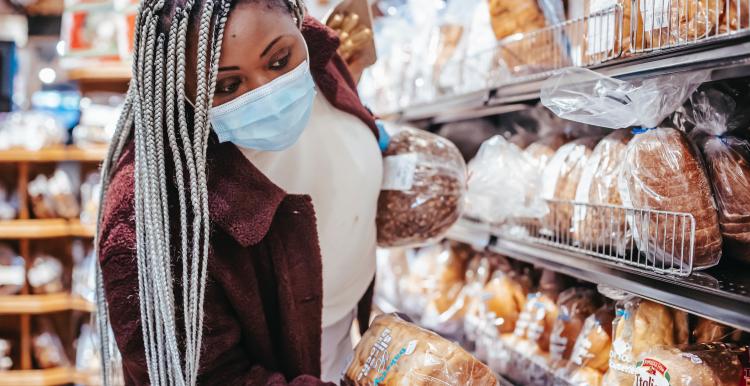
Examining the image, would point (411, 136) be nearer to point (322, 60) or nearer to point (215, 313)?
point (322, 60)

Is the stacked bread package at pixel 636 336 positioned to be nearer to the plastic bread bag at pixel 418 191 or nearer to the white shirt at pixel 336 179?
the plastic bread bag at pixel 418 191

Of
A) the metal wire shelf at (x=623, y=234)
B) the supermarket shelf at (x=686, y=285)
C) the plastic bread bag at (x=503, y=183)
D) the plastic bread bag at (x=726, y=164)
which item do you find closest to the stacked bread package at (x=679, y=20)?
the plastic bread bag at (x=726, y=164)

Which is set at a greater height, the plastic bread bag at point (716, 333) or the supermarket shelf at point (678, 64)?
the supermarket shelf at point (678, 64)

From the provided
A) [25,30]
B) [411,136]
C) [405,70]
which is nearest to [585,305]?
[411,136]

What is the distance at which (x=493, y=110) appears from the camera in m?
2.14

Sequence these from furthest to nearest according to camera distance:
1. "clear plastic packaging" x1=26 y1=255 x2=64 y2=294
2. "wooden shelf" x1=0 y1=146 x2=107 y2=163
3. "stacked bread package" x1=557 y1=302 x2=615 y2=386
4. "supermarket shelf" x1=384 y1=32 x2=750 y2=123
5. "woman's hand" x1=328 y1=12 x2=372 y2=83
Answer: "clear plastic packaging" x1=26 y1=255 x2=64 y2=294
"wooden shelf" x1=0 y1=146 x2=107 y2=163
"woman's hand" x1=328 y1=12 x2=372 y2=83
"stacked bread package" x1=557 y1=302 x2=615 y2=386
"supermarket shelf" x1=384 y1=32 x2=750 y2=123

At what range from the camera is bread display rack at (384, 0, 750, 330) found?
989 millimetres

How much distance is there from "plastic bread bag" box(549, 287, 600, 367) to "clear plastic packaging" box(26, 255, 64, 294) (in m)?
2.88

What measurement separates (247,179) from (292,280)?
0.84 ft

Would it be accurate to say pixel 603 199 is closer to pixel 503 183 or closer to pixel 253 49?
pixel 503 183

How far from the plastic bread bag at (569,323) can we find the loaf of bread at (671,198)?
443mm

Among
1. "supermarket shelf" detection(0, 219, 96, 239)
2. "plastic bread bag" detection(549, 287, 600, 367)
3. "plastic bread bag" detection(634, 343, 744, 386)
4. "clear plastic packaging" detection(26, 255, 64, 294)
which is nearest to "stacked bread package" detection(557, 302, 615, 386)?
"plastic bread bag" detection(549, 287, 600, 367)

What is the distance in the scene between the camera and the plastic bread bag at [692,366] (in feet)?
3.41

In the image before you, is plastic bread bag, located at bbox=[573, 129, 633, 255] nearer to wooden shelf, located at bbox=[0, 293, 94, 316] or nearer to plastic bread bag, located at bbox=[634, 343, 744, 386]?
plastic bread bag, located at bbox=[634, 343, 744, 386]
